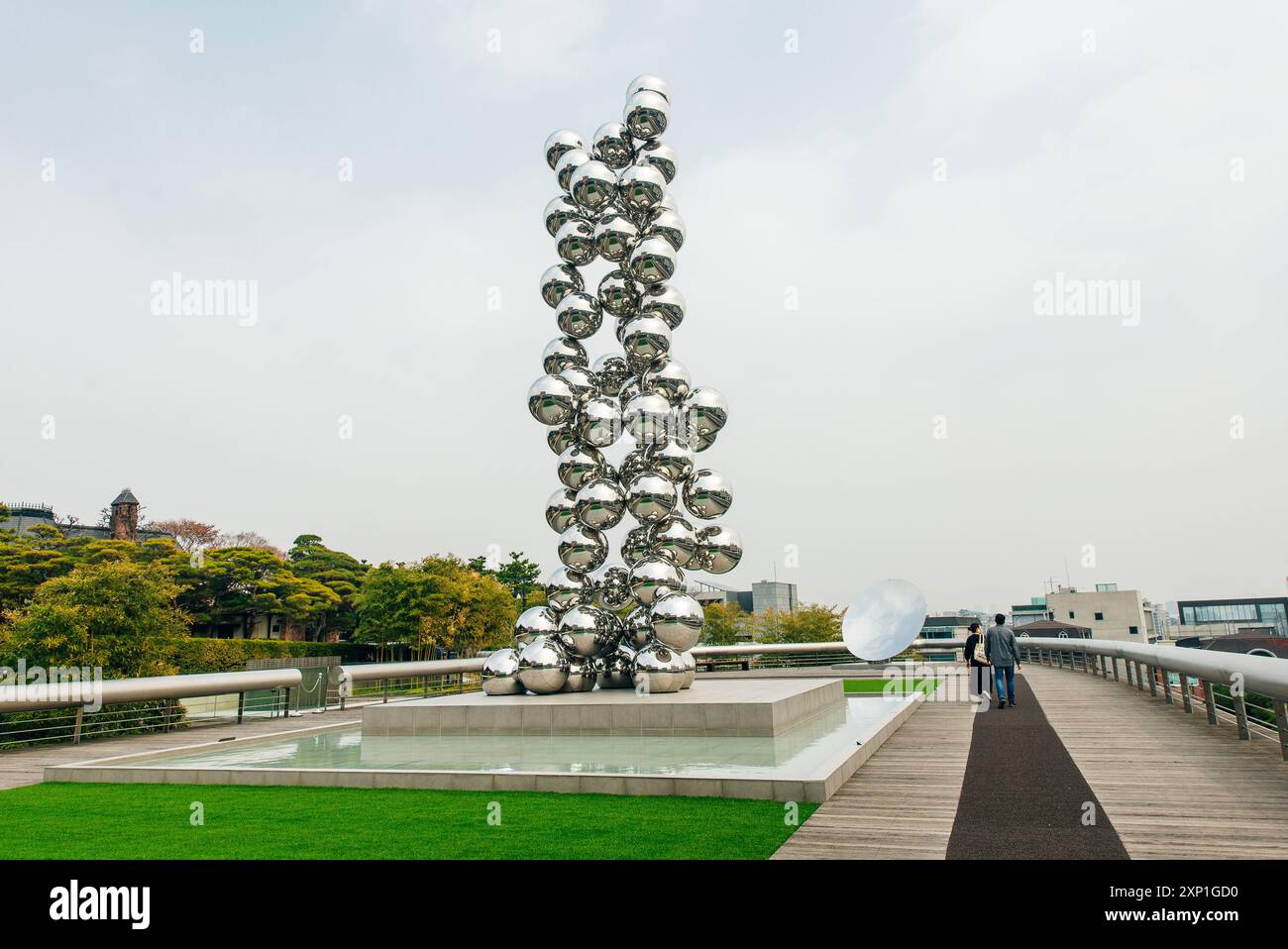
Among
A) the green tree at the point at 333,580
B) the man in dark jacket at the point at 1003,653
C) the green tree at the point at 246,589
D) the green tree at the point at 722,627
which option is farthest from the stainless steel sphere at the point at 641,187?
the green tree at the point at 333,580

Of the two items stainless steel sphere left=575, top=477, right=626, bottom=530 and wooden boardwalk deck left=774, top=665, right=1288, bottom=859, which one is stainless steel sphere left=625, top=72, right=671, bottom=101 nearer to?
stainless steel sphere left=575, top=477, right=626, bottom=530

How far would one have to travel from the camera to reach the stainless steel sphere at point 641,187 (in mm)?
12992

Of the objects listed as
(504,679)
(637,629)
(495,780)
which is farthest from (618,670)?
(495,780)

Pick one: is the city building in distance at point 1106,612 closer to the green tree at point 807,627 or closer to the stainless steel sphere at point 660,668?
the green tree at point 807,627

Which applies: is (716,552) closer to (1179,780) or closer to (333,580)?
(1179,780)

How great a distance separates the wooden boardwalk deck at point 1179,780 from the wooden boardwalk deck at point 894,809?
3.76ft

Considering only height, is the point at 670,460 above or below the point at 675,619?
above

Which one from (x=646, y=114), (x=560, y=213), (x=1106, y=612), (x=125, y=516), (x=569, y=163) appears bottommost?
(x=1106, y=612)

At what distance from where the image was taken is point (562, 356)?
13344 mm

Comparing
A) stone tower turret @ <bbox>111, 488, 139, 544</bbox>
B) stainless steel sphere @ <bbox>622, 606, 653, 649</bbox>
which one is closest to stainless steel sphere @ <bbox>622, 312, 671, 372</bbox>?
stainless steel sphere @ <bbox>622, 606, 653, 649</bbox>

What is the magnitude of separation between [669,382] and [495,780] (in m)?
7.01

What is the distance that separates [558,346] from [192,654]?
83.9 feet

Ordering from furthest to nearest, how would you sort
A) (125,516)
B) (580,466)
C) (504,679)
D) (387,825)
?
(125,516) → (580,466) → (504,679) → (387,825)
